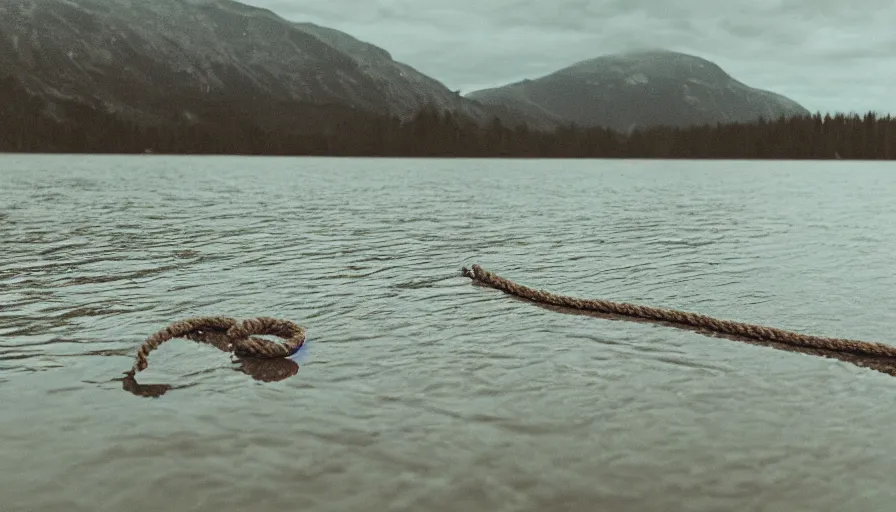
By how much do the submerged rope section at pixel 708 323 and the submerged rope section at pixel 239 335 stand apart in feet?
20.7

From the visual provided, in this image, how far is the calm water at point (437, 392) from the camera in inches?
291

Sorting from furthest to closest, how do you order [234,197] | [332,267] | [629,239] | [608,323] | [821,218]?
[234,197], [821,218], [629,239], [332,267], [608,323]

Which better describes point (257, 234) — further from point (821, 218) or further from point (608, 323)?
point (821, 218)

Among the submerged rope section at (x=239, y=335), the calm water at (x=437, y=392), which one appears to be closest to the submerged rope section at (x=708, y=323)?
the calm water at (x=437, y=392)

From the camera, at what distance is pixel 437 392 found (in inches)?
408

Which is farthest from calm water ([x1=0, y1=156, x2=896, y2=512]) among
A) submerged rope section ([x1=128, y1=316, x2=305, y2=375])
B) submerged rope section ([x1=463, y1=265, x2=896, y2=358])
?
submerged rope section ([x1=463, y1=265, x2=896, y2=358])

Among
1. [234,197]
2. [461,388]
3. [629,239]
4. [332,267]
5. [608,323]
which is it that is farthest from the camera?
[234,197]

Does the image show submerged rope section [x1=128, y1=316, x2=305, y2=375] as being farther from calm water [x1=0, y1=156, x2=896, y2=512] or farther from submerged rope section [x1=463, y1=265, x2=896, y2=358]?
submerged rope section [x1=463, y1=265, x2=896, y2=358]

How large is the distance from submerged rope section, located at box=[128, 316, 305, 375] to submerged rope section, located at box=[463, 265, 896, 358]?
6316 mm

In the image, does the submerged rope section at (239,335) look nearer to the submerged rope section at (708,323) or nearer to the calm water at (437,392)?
the calm water at (437,392)

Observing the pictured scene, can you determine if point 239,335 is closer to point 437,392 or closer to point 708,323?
point 437,392

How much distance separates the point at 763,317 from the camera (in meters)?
15.6

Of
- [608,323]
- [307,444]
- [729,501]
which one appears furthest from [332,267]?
[729,501]

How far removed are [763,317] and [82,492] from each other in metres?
13.0
